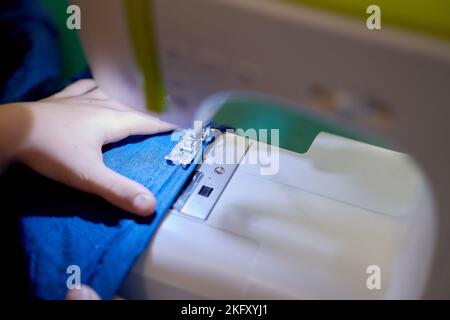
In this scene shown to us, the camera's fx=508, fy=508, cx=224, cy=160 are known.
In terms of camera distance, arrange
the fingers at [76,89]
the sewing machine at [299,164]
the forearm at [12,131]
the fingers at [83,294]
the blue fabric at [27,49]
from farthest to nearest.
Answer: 1. the blue fabric at [27,49]
2. the fingers at [76,89]
3. the forearm at [12,131]
4. the fingers at [83,294]
5. the sewing machine at [299,164]

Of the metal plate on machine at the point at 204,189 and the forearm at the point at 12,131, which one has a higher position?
the forearm at the point at 12,131

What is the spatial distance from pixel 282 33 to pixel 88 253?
36cm

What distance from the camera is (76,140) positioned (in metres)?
0.69

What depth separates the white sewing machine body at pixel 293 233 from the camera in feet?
1.96

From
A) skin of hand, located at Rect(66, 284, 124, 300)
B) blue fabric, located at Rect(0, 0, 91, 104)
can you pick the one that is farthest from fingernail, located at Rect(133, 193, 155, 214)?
blue fabric, located at Rect(0, 0, 91, 104)

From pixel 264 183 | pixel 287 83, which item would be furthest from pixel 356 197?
pixel 287 83

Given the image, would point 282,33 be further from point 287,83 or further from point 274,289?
point 274,289

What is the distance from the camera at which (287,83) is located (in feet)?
1.50

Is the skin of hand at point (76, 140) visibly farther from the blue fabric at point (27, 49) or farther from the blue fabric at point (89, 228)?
the blue fabric at point (27, 49)

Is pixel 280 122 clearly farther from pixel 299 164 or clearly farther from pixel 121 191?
pixel 121 191

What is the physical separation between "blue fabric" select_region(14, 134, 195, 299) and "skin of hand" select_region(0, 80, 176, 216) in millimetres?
18

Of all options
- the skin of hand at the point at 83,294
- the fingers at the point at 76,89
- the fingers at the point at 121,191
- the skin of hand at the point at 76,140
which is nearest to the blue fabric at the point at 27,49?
the fingers at the point at 76,89

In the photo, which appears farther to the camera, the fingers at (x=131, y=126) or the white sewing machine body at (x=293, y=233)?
the fingers at (x=131, y=126)
